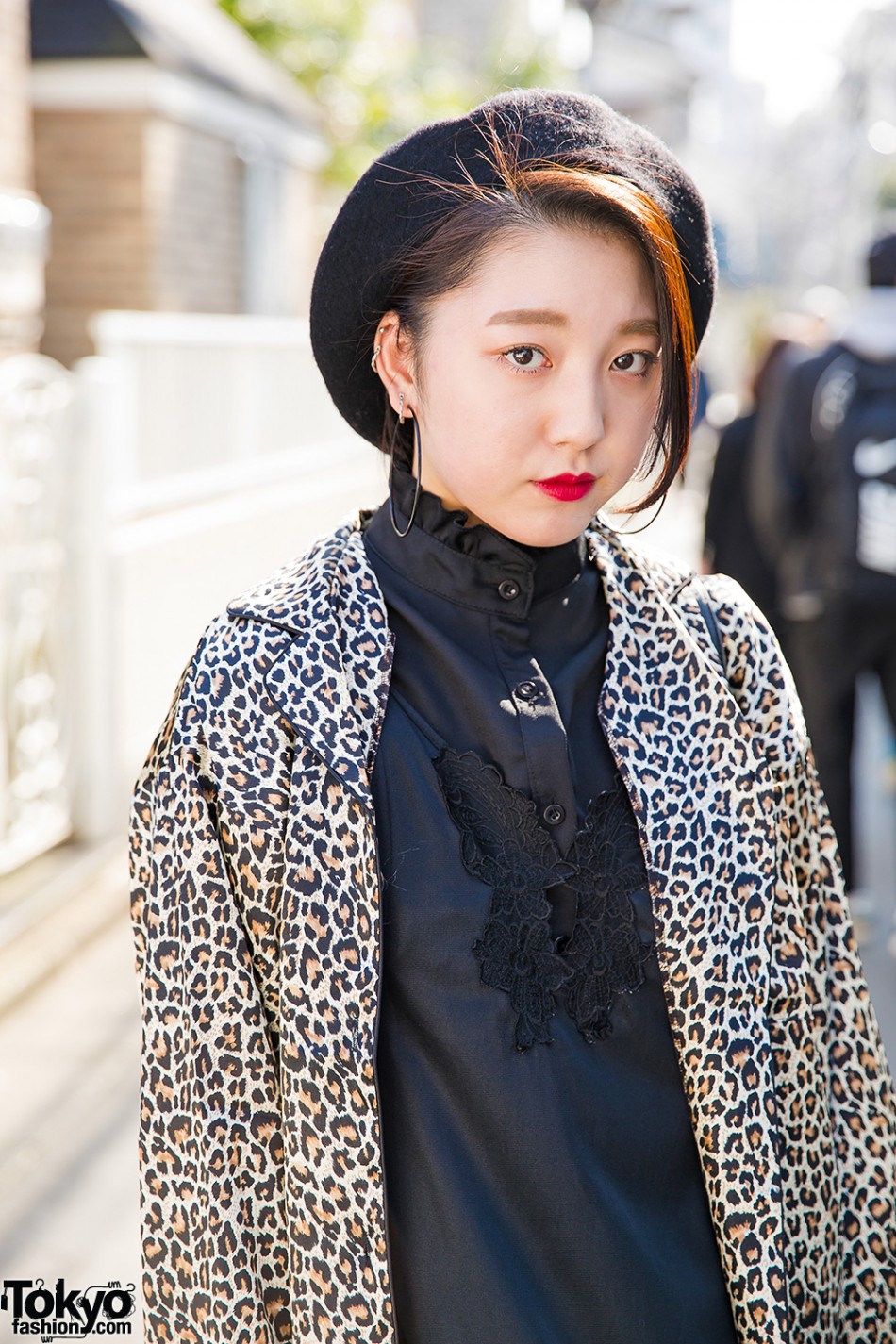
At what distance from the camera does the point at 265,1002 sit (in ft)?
4.80

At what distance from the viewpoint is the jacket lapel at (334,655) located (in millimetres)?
1414

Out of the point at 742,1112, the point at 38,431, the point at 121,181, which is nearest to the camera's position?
the point at 742,1112

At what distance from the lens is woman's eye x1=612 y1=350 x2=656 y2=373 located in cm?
143

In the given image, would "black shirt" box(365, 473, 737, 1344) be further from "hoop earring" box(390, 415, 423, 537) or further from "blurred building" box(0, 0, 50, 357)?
"blurred building" box(0, 0, 50, 357)

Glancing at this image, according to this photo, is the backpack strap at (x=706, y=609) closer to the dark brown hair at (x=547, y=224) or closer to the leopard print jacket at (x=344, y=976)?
the leopard print jacket at (x=344, y=976)

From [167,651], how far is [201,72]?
19.7ft

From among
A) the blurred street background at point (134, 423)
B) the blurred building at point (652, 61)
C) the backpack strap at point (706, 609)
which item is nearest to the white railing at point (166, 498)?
the blurred street background at point (134, 423)

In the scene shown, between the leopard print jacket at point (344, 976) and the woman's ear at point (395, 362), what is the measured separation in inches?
6.7

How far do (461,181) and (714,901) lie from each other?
0.80 meters

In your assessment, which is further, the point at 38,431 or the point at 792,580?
the point at 38,431

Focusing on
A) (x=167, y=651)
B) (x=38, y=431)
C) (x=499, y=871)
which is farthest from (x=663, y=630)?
(x=167, y=651)

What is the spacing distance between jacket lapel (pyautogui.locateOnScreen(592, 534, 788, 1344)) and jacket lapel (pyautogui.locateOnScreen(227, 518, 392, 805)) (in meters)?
0.27

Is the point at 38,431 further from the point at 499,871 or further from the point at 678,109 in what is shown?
the point at 678,109

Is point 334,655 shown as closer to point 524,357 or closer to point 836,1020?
point 524,357
